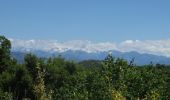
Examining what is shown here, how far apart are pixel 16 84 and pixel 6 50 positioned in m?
8.46

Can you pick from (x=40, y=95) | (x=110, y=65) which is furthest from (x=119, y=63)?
(x=40, y=95)

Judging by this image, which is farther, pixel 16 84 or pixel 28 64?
pixel 28 64

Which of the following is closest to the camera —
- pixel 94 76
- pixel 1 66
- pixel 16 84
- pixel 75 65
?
pixel 94 76

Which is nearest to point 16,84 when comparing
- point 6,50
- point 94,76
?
point 6,50

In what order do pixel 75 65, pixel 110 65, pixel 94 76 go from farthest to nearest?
1. pixel 75 65
2. pixel 94 76
3. pixel 110 65

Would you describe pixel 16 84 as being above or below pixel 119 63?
below

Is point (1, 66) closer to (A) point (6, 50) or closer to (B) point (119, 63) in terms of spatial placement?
(A) point (6, 50)

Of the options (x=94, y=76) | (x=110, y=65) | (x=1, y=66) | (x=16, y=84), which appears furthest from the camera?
(x=1, y=66)

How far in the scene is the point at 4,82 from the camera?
77.4m

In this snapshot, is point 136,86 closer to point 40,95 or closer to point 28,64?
point 40,95

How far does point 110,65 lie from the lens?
25312 millimetres

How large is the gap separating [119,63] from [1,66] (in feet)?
193

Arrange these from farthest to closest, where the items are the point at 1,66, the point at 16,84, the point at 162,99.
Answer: the point at 1,66 → the point at 16,84 → the point at 162,99

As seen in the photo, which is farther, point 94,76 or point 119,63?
point 94,76
